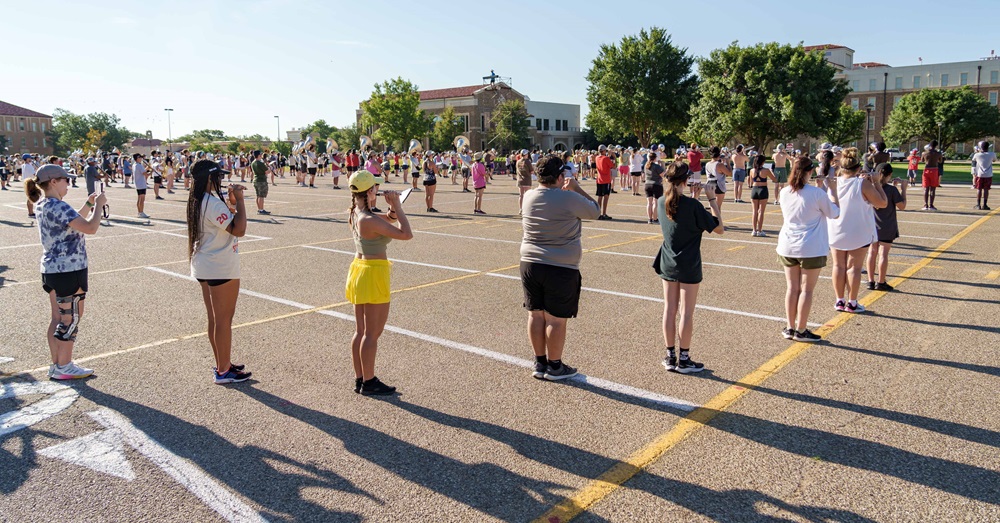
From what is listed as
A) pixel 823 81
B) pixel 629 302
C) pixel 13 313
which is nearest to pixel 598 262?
pixel 629 302

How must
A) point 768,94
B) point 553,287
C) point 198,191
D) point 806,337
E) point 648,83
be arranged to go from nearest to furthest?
point 553,287
point 198,191
point 806,337
point 768,94
point 648,83

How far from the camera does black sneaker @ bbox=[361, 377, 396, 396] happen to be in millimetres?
5059

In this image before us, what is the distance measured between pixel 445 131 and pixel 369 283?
80.7m

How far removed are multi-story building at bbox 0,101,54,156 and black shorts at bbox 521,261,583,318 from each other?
139 meters

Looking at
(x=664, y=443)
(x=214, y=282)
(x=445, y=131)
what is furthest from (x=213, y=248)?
(x=445, y=131)

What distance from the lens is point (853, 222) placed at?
7168 millimetres

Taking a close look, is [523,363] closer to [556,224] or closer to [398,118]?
[556,224]

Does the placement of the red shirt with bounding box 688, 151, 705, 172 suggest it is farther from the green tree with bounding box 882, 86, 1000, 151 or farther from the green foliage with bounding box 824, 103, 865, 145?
the green tree with bounding box 882, 86, 1000, 151

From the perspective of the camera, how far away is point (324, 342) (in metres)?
6.46

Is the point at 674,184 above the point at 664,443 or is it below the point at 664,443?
above

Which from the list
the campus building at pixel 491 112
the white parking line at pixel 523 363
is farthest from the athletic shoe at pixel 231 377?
the campus building at pixel 491 112

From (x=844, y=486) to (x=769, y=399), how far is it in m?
1.29

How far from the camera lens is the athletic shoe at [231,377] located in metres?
5.33

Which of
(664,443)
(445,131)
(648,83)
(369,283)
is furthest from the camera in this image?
(445,131)
